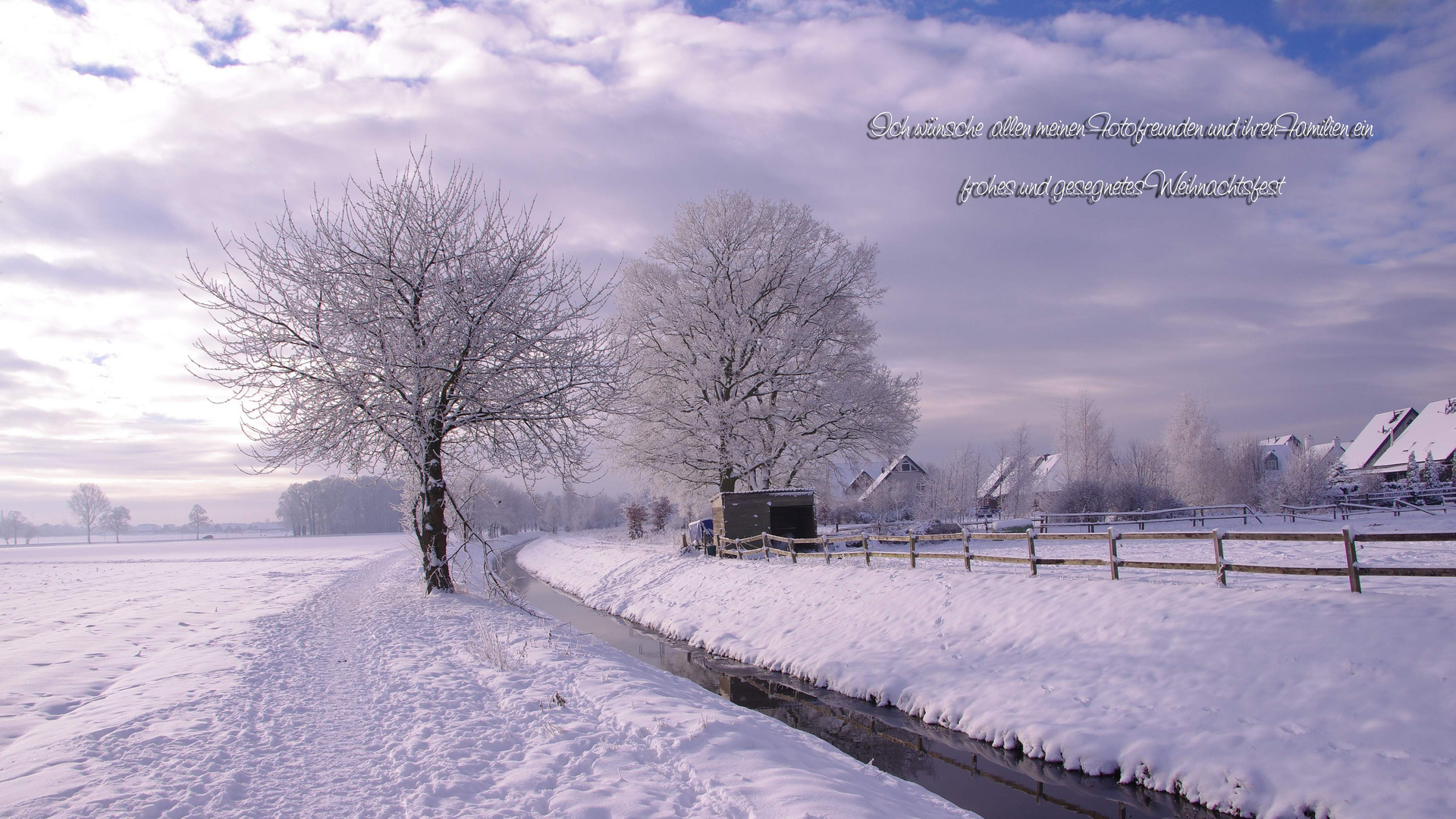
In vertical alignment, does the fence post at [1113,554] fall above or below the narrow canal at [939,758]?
above

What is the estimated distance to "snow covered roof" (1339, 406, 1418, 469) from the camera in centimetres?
5297

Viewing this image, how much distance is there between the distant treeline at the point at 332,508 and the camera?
14450 cm

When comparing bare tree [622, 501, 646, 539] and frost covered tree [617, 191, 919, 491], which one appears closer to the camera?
frost covered tree [617, 191, 919, 491]

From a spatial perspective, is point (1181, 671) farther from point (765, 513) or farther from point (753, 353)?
point (753, 353)

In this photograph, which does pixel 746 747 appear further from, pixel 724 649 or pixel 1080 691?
pixel 724 649

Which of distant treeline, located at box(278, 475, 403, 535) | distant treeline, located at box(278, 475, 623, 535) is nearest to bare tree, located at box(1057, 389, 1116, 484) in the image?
distant treeline, located at box(278, 475, 623, 535)

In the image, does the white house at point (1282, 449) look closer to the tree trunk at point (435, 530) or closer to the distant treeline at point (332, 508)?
the tree trunk at point (435, 530)

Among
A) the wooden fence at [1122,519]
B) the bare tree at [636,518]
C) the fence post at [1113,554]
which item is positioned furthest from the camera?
the bare tree at [636,518]

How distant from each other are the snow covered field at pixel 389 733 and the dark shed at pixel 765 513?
11.6 metres

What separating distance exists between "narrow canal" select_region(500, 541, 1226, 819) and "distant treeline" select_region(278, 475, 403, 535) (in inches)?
5887

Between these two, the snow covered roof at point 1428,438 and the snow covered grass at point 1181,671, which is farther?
the snow covered roof at point 1428,438

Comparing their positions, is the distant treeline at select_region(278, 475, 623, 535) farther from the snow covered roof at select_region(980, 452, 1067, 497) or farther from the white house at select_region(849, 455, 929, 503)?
the snow covered roof at select_region(980, 452, 1067, 497)

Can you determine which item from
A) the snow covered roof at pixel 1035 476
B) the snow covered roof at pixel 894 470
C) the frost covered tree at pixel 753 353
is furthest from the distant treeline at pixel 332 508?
the frost covered tree at pixel 753 353

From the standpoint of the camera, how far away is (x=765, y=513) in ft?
80.0
